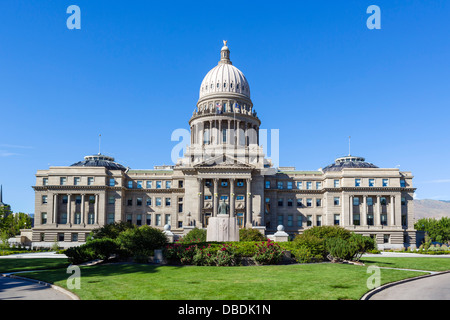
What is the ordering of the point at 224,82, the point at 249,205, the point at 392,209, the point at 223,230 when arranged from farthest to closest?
the point at 224,82 < the point at 392,209 < the point at 249,205 < the point at 223,230

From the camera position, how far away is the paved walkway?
832 inches

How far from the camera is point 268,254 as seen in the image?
112 feet

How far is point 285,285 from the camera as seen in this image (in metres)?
23.3

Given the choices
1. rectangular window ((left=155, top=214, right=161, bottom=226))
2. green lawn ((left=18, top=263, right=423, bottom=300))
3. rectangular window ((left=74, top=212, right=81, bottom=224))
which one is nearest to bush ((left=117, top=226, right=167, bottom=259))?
green lawn ((left=18, top=263, right=423, bottom=300))

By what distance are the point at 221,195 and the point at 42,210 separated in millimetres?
38807

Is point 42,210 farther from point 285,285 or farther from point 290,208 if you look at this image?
point 285,285

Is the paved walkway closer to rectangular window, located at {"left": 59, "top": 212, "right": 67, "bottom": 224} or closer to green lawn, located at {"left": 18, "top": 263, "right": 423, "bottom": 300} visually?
green lawn, located at {"left": 18, "top": 263, "right": 423, "bottom": 300}

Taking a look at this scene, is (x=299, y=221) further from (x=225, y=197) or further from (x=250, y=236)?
(x=250, y=236)

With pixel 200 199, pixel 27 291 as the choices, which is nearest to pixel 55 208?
pixel 200 199

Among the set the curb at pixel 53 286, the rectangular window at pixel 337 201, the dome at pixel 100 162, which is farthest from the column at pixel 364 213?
the curb at pixel 53 286

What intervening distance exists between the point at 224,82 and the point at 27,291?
290 feet

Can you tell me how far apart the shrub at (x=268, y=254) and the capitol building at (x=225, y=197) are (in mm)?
44806

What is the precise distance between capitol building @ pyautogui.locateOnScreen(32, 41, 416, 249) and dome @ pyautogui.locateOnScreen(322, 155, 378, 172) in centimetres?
1003
